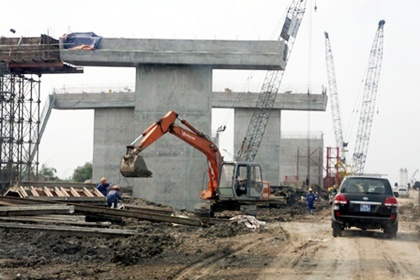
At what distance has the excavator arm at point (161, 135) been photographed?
74.2ft

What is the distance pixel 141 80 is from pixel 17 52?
26.7 feet

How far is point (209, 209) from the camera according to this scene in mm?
25141

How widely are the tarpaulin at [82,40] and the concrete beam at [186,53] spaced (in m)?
0.30

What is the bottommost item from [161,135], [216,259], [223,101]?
[216,259]

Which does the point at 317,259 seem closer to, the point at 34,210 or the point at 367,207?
the point at 367,207

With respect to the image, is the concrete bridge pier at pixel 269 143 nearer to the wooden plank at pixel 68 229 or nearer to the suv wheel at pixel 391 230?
Result: the suv wheel at pixel 391 230

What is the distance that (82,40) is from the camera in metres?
32.3

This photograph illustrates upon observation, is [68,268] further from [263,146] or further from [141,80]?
[263,146]

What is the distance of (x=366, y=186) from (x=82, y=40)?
19.0 metres

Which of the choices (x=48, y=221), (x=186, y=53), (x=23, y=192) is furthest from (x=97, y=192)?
(x=186, y=53)

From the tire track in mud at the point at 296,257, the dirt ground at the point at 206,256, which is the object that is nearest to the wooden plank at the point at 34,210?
the dirt ground at the point at 206,256

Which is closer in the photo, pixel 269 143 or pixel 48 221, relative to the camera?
pixel 48 221

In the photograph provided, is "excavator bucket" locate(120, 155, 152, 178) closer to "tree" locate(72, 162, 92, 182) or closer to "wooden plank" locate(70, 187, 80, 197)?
A: "wooden plank" locate(70, 187, 80, 197)

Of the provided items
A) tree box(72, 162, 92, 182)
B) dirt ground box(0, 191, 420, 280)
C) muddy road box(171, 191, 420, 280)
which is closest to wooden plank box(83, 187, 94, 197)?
dirt ground box(0, 191, 420, 280)
